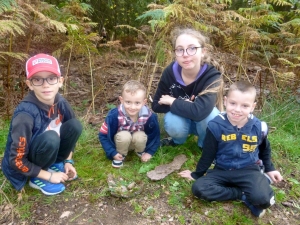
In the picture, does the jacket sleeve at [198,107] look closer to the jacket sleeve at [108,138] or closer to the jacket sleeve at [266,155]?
the jacket sleeve at [266,155]

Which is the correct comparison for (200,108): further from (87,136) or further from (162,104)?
(87,136)

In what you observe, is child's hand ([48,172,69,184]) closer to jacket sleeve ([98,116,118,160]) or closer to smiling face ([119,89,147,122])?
jacket sleeve ([98,116,118,160])

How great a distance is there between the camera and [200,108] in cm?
300

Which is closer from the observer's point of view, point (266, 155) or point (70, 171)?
point (266, 155)

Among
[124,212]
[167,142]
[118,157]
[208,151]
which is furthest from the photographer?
[167,142]

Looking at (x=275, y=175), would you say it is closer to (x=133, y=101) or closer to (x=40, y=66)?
(x=133, y=101)

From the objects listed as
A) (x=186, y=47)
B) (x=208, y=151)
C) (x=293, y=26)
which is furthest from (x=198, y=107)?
(x=293, y=26)

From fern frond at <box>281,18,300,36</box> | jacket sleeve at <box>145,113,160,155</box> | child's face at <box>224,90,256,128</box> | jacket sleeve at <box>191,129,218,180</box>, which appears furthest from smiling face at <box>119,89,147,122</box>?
fern frond at <box>281,18,300,36</box>

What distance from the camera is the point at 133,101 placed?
116 inches

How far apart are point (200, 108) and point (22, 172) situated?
1737mm

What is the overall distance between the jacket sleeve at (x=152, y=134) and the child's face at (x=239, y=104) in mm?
902

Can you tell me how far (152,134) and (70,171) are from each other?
936mm

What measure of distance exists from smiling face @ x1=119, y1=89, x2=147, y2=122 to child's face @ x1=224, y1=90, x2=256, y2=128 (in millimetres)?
847

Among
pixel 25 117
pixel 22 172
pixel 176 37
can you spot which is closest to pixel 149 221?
pixel 22 172
